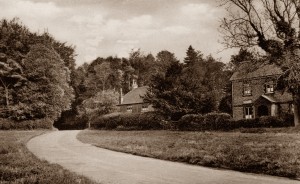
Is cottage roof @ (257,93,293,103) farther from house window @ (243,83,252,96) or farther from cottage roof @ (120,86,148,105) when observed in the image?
cottage roof @ (120,86,148,105)

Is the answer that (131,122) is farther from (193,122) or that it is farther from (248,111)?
(248,111)

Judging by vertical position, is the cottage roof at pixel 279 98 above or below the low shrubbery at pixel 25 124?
above

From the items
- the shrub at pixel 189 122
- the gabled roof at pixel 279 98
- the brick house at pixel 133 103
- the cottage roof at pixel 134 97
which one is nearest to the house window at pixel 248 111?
the gabled roof at pixel 279 98

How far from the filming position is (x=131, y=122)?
40.9 m

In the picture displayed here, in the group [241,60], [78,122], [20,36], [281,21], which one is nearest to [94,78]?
[78,122]

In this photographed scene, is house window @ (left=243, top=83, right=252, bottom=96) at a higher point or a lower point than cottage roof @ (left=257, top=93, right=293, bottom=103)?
higher

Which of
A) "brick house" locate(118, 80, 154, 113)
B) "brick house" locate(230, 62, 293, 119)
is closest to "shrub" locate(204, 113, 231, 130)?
"brick house" locate(230, 62, 293, 119)

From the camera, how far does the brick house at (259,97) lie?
134 ft

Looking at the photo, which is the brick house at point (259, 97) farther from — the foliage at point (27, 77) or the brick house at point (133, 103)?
the foliage at point (27, 77)

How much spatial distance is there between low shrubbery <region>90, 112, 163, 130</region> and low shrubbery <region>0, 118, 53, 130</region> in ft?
22.3

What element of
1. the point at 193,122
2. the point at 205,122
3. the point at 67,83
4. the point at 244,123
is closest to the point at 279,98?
the point at 244,123

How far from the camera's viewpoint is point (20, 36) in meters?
54.7

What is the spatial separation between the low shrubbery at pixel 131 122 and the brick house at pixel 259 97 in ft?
35.6

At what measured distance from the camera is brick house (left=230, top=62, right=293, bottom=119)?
134 feet
